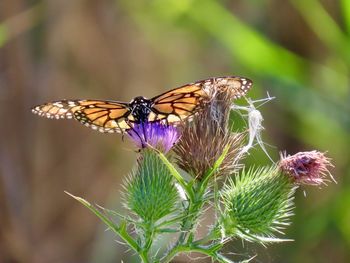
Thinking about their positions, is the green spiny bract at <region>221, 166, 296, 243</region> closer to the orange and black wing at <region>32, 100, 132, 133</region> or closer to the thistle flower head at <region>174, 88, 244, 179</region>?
the thistle flower head at <region>174, 88, 244, 179</region>

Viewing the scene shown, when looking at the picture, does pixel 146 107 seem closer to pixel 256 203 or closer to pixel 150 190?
pixel 150 190

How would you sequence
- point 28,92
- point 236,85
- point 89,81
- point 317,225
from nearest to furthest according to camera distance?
point 236,85, point 317,225, point 28,92, point 89,81

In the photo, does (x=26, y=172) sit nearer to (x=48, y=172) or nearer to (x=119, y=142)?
(x=48, y=172)

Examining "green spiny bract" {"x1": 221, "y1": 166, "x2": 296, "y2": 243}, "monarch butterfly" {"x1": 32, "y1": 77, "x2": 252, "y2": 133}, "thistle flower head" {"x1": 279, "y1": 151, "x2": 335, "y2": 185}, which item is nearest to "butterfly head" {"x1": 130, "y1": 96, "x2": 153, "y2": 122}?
"monarch butterfly" {"x1": 32, "y1": 77, "x2": 252, "y2": 133}

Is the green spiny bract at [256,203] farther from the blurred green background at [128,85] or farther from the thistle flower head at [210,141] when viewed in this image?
the blurred green background at [128,85]

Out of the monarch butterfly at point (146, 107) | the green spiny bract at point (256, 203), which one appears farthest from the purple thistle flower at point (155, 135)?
the green spiny bract at point (256, 203)

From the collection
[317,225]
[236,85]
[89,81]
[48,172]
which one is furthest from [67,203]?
[236,85]

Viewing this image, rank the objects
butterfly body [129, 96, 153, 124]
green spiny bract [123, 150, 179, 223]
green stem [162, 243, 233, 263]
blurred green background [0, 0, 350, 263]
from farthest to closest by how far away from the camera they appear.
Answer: blurred green background [0, 0, 350, 263] < butterfly body [129, 96, 153, 124] < green spiny bract [123, 150, 179, 223] < green stem [162, 243, 233, 263]
